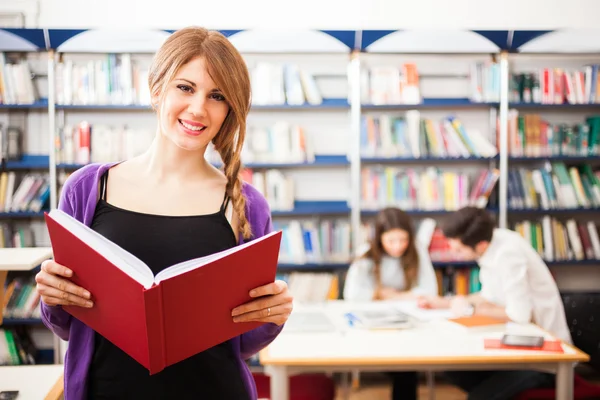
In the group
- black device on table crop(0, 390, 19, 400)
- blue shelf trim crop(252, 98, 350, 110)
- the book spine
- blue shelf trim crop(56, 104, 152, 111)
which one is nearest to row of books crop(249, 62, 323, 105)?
blue shelf trim crop(252, 98, 350, 110)

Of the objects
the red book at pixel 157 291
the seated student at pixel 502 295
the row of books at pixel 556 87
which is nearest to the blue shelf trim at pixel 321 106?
the row of books at pixel 556 87

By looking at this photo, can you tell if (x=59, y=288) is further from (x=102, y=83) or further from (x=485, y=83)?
(x=485, y=83)

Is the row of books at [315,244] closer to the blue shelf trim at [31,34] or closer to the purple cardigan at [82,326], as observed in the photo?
the blue shelf trim at [31,34]

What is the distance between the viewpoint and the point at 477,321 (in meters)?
2.65

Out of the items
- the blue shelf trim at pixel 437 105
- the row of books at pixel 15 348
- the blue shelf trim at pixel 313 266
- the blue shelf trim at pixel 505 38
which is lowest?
the row of books at pixel 15 348

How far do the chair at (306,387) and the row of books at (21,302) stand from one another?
213 centimetres

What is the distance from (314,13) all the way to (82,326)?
12.0ft

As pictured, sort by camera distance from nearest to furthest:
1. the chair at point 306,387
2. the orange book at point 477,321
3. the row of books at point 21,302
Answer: the chair at point 306,387 → the orange book at point 477,321 → the row of books at point 21,302

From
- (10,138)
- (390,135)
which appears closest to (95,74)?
A: (10,138)

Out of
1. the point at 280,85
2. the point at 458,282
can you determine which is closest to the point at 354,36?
the point at 280,85

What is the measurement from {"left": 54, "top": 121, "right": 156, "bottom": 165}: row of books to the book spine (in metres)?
3.18

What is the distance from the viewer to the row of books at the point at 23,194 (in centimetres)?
400

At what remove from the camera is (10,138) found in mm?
4051

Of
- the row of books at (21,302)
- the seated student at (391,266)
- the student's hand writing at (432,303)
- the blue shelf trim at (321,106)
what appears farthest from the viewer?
the blue shelf trim at (321,106)
